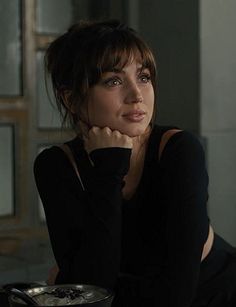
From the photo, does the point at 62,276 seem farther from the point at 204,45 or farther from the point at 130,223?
the point at 204,45

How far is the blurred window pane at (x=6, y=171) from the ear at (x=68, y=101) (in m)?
1.84

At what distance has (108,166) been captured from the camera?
1.51 meters

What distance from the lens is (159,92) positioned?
350 cm

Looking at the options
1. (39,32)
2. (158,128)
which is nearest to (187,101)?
(39,32)

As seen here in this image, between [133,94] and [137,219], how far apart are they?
11.7 inches

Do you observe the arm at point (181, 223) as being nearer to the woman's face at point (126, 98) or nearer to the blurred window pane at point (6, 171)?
the woman's face at point (126, 98)

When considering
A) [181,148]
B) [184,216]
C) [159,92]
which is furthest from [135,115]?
[159,92]

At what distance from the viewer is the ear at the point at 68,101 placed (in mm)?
1650

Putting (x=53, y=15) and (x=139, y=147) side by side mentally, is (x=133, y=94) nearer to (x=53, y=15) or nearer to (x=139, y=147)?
(x=139, y=147)

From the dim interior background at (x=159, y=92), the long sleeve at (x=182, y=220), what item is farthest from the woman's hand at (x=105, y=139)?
the dim interior background at (x=159, y=92)

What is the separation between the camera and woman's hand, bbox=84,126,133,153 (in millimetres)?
1546

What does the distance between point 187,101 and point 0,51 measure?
0.98m

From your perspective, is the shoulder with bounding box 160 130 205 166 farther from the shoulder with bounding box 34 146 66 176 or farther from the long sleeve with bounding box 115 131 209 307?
the shoulder with bounding box 34 146 66 176

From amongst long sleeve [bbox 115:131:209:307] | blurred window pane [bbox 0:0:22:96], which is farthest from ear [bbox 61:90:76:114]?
blurred window pane [bbox 0:0:22:96]
